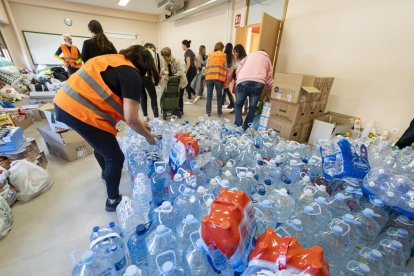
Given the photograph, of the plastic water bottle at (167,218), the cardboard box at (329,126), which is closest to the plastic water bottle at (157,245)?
the plastic water bottle at (167,218)

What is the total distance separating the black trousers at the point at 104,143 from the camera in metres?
1.17

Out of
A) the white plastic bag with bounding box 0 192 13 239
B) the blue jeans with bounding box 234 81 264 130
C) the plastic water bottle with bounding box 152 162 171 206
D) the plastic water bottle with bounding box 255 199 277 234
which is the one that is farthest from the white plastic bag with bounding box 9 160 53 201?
the blue jeans with bounding box 234 81 264 130

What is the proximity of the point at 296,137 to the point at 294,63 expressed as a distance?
1496 millimetres

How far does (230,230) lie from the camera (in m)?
0.55

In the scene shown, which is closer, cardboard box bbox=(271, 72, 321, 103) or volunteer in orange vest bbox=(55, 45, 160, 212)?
volunteer in orange vest bbox=(55, 45, 160, 212)

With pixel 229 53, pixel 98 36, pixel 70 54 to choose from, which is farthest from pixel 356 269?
pixel 70 54

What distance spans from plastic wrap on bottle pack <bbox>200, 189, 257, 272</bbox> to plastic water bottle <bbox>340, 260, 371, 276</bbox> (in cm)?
37

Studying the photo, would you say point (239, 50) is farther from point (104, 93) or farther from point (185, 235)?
point (185, 235)

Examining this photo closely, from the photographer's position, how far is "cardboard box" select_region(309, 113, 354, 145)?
2.65 metres

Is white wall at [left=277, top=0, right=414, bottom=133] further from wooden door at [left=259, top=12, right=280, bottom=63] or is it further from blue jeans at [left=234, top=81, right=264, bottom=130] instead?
blue jeans at [left=234, top=81, right=264, bottom=130]

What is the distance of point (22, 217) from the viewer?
4.70 ft

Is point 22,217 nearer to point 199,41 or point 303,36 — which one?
point 303,36

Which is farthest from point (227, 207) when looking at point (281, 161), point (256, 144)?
point (256, 144)

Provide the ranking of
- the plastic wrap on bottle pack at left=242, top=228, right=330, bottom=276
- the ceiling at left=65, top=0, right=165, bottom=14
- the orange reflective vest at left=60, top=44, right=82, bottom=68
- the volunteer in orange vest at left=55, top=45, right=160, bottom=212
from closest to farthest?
the plastic wrap on bottle pack at left=242, top=228, right=330, bottom=276
the volunteer in orange vest at left=55, top=45, right=160, bottom=212
the orange reflective vest at left=60, top=44, right=82, bottom=68
the ceiling at left=65, top=0, right=165, bottom=14
